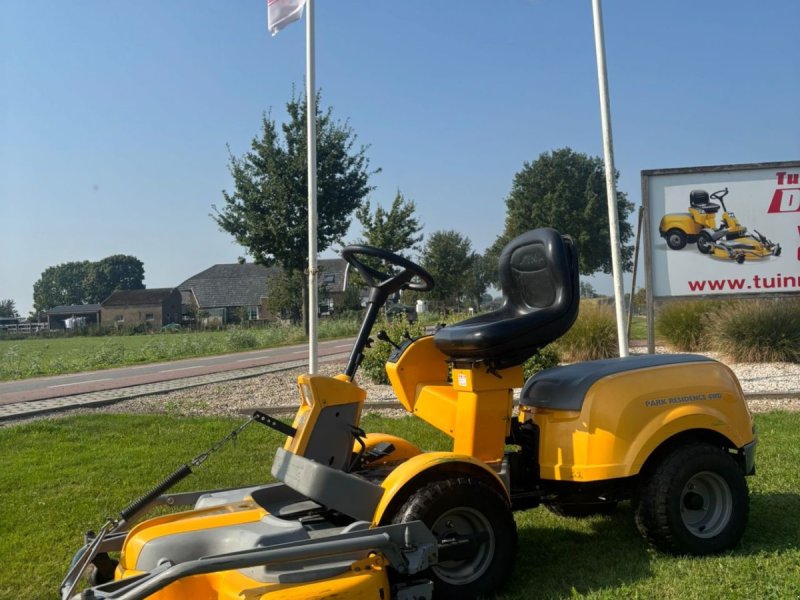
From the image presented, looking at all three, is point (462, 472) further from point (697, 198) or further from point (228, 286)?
point (228, 286)

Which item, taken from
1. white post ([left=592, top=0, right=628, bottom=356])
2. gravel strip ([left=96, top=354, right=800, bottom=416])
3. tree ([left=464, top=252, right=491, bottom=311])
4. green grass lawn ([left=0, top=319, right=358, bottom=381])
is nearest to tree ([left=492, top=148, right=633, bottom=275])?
tree ([left=464, top=252, right=491, bottom=311])

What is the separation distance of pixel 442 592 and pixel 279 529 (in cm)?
75

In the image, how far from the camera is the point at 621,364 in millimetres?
3922

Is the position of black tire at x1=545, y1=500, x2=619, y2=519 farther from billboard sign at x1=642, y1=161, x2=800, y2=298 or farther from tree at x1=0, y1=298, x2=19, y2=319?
tree at x1=0, y1=298, x2=19, y2=319

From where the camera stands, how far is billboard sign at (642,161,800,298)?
1032 centimetres

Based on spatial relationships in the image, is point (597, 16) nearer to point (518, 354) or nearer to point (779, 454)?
point (779, 454)

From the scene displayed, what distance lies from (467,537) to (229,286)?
74778mm

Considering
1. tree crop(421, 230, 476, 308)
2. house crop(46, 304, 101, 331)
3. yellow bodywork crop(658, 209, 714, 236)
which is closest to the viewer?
yellow bodywork crop(658, 209, 714, 236)

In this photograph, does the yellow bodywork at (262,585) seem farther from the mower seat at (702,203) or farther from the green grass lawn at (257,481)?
the mower seat at (702,203)

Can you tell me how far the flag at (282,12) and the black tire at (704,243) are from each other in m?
6.24

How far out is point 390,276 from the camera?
4.00 m

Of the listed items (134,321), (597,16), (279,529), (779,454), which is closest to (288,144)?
(597,16)

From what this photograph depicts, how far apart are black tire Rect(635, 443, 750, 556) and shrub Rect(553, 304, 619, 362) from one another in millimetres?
8820

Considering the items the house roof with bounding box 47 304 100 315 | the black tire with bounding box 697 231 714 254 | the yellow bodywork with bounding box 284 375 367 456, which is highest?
the house roof with bounding box 47 304 100 315
